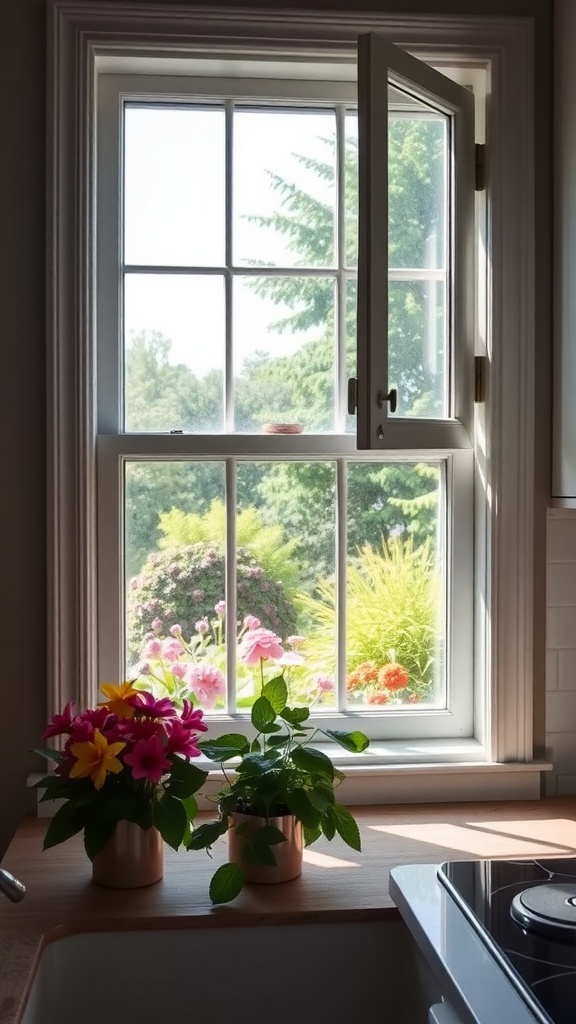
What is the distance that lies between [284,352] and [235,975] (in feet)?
4.00

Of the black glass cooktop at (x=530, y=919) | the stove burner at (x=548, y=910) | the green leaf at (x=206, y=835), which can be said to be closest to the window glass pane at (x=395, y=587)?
the green leaf at (x=206, y=835)

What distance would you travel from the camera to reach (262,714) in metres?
1.85

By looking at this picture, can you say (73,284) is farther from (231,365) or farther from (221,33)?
(221,33)

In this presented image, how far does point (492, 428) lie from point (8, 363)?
3.25 ft

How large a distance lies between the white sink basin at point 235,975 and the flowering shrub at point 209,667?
0.60 m

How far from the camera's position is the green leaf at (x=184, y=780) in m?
1.75

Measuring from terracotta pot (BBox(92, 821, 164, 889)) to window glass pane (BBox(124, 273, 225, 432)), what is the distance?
844 mm

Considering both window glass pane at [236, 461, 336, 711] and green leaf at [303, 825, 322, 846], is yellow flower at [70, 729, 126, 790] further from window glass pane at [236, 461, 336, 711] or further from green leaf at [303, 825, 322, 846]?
window glass pane at [236, 461, 336, 711]

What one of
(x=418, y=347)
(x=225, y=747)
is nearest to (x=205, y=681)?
(x=225, y=747)

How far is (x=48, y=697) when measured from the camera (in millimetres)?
2111

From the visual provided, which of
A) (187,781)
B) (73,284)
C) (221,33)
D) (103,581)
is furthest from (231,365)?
(187,781)

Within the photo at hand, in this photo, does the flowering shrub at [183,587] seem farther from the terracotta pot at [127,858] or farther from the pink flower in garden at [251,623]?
the terracotta pot at [127,858]

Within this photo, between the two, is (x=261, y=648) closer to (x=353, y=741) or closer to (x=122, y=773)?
(x=353, y=741)

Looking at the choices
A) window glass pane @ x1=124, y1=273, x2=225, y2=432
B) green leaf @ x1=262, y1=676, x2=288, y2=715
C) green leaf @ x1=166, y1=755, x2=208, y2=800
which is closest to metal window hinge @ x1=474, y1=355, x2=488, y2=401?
window glass pane @ x1=124, y1=273, x2=225, y2=432
